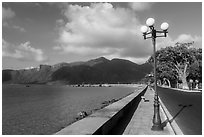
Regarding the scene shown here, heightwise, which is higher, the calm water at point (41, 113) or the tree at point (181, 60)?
the tree at point (181, 60)

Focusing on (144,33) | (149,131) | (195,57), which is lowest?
(149,131)

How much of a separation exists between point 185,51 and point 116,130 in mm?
46058

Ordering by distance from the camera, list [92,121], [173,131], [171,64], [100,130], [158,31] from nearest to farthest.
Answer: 1. [100,130]
2. [92,121]
3. [173,131]
4. [158,31]
5. [171,64]

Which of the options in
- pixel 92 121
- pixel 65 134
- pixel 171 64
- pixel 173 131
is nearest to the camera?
pixel 65 134

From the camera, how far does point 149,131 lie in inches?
350

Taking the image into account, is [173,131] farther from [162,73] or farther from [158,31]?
[162,73]

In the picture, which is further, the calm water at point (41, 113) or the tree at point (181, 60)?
the tree at point (181, 60)

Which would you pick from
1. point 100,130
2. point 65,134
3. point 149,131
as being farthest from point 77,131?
point 149,131

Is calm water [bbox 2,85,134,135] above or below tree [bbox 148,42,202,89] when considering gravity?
below

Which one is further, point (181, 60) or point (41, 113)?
point (181, 60)

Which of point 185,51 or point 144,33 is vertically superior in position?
point 185,51

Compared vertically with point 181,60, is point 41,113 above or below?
below

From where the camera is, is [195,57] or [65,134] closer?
[65,134]

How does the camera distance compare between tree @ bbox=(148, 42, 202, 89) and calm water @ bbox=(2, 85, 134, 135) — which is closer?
calm water @ bbox=(2, 85, 134, 135)
